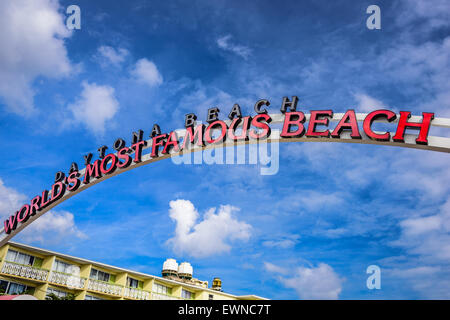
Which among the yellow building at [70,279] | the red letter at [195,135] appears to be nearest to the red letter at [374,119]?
the red letter at [195,135]

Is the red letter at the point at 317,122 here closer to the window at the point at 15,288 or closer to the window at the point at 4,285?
the window at the point at 4,285

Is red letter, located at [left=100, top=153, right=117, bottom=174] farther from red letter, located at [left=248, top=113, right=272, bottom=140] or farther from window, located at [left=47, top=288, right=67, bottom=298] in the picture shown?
window, located at [left=47, top=288, right=67, bottom=298]

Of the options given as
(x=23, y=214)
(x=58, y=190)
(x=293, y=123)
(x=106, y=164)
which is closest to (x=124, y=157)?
(x=106, y=164)

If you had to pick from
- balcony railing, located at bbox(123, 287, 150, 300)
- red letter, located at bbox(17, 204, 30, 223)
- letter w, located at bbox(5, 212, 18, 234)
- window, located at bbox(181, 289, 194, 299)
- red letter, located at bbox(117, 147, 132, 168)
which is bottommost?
balcony railing, located at bbox(123, 287, 150, 300)

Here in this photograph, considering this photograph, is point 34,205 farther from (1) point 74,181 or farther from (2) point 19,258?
(2) point 19,258

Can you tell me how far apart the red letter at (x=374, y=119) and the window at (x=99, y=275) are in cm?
3090

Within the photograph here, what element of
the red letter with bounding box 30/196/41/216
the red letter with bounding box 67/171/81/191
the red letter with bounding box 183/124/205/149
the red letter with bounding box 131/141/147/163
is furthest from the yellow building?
the red letter with bounding box 183/124/205/149

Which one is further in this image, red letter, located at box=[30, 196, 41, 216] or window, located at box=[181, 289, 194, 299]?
window, located at box=[181, 289, 194, 299]

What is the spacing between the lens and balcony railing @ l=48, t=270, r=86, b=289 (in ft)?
108

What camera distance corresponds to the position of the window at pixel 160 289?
4172cm

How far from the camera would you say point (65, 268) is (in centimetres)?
3484
